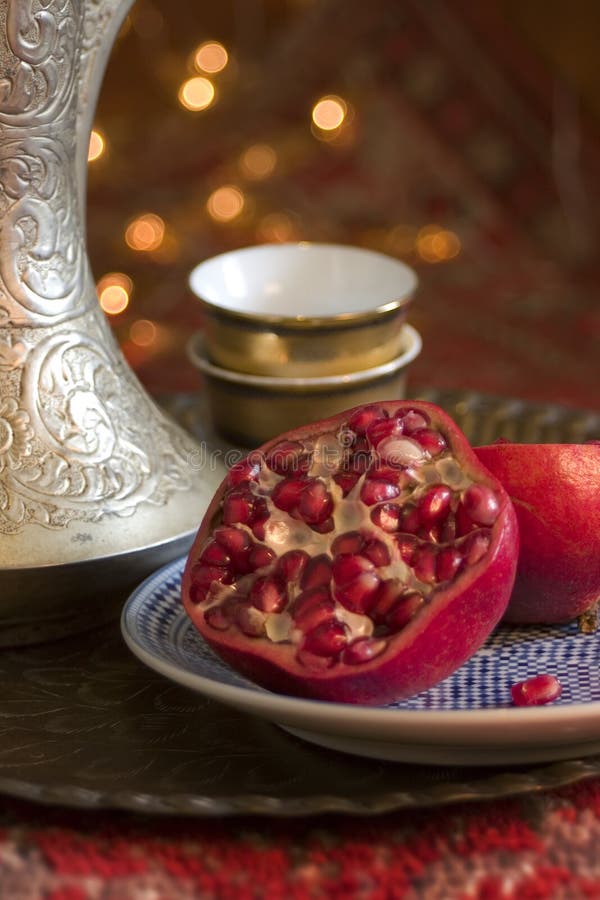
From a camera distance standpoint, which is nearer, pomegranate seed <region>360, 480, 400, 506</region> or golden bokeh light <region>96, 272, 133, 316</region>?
pomegranate seed <region>360, 480, 400, 506</region>

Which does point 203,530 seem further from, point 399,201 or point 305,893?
point 399,201

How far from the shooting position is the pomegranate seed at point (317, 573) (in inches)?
21.0

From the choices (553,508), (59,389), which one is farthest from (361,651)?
(59,389)

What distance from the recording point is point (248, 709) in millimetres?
506

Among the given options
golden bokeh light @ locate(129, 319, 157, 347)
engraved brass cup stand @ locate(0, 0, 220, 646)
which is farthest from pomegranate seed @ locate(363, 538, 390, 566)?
golden bokeh light @ locate(129, 319, 157, 347)

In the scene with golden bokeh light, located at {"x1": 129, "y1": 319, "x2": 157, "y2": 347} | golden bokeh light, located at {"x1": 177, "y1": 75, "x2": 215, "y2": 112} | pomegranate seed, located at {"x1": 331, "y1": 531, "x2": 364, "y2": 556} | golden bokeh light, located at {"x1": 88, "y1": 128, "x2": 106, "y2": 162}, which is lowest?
golden bokeh light, located at {"x1": 129, "y1": 319, "x2": 157, "y2": 347}

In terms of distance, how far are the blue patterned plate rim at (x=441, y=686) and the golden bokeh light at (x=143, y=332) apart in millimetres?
813

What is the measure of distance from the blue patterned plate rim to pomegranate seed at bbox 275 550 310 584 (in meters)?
0.05

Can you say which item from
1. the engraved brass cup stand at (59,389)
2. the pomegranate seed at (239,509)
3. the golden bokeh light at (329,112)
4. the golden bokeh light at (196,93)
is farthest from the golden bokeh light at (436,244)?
the pomegranate seed at (239,509)

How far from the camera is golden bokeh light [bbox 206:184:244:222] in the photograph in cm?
165

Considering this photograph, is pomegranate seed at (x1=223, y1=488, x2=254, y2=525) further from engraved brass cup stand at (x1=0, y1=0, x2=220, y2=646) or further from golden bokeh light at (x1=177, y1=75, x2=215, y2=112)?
golden bokeh light at (x1=177, y1=75, x2=215, y2=112)

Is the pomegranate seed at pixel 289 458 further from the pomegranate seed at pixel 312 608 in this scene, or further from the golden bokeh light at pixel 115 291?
the golden bokeh light at pixel 115 291

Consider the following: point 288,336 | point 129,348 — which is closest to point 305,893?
point 288,336

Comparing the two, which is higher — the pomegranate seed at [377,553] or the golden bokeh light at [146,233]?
the pomegranate seed at [377,553]
